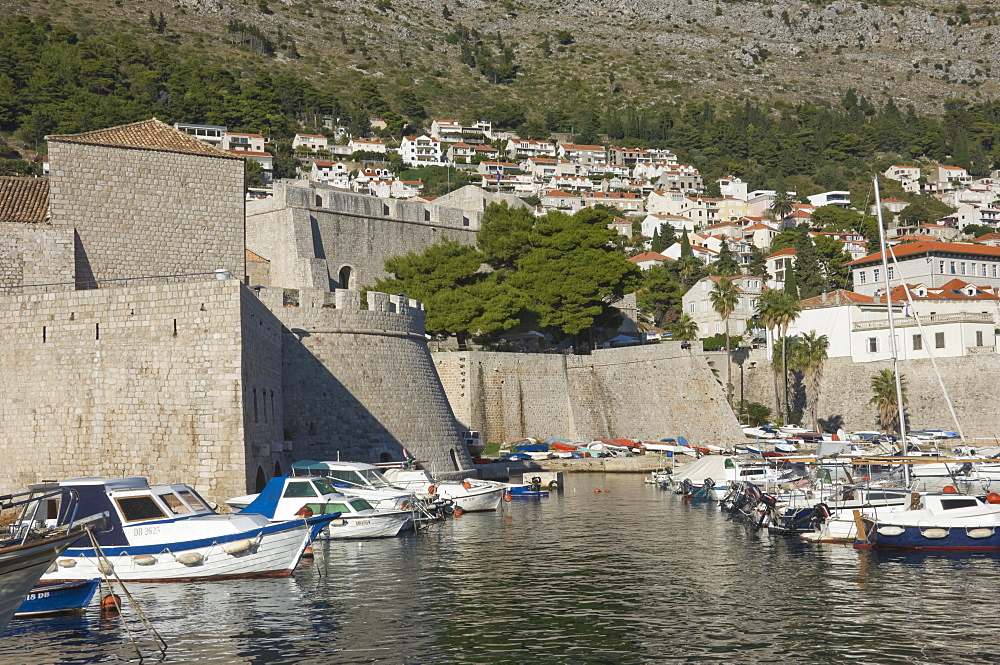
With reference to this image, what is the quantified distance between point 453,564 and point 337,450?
31.5 feet

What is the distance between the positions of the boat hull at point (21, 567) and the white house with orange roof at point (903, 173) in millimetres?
147982

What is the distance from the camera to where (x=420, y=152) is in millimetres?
138875

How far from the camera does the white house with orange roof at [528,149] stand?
491 ft

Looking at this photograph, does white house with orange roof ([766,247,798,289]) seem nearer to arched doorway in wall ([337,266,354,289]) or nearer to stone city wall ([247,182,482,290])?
stone city wall ([247,182,482,290])

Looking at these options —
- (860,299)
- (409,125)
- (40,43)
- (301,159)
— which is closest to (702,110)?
(409,125)

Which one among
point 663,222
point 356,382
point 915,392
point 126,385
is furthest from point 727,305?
point 663,222

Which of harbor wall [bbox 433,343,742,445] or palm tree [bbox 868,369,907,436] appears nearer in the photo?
harbor wall [bbox 433,343,742,445]

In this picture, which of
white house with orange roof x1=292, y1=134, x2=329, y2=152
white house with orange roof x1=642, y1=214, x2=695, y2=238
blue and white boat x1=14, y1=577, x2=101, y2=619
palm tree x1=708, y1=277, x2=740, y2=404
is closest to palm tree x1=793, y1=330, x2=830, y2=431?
palm tree x1=708, y1=277, x2=740, y2=404

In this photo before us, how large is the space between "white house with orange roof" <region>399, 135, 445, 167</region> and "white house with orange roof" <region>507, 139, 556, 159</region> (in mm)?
13079

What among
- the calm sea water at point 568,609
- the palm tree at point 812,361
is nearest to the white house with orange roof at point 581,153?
the palm tree at point 812,361

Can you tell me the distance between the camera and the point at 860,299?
57.3 meters

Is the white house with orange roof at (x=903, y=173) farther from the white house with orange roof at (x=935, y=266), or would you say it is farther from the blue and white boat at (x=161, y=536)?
the blue and white boat at (x=161, y=536)

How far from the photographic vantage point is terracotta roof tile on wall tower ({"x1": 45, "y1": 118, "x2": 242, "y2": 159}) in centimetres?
2875

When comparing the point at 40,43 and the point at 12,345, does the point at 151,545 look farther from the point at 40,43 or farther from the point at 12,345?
the point at 40,43
